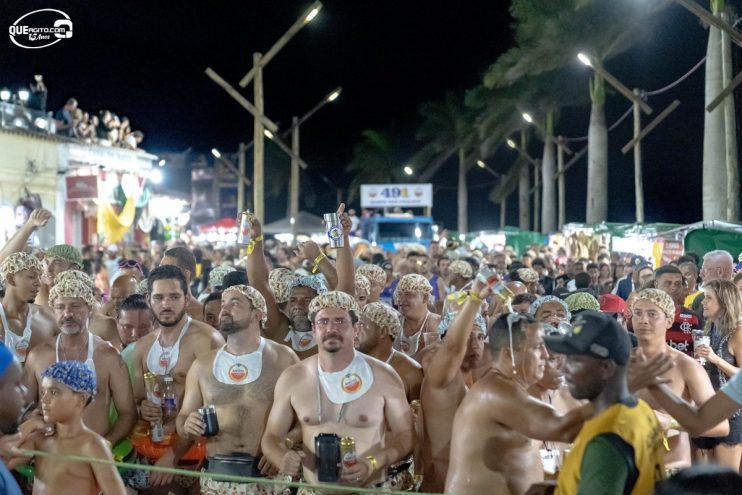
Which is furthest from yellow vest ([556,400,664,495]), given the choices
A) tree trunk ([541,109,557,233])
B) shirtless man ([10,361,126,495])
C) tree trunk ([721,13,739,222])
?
tree trunk ([541,109,557,233])

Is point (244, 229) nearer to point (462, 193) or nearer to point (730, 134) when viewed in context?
point (730, 134)

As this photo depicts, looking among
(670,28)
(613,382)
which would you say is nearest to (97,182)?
(670,28)

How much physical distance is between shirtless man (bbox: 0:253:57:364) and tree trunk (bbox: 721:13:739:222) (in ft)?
52.9

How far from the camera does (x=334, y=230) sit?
9.31 meters

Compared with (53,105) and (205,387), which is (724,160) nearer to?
(205,387)

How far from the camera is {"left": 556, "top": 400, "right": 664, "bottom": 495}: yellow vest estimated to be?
386 cm

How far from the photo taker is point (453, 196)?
84.4 m

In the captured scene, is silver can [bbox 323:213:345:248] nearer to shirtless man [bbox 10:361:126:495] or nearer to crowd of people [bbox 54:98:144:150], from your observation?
shirtless man [bbox 10:361:126:495]

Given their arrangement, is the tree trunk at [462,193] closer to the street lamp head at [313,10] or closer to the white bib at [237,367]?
the street lamp head at [313,10]

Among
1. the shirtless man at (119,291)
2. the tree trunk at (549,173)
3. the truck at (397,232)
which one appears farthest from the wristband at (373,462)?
the tree trunk at (549,173)

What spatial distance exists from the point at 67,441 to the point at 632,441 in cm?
321

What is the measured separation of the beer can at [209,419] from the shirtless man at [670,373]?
8.97 ft

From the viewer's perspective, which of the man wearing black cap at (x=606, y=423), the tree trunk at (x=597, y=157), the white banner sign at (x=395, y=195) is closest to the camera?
the man wearing black cap at (x=606, y=423)

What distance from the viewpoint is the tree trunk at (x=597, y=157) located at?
3809 cm
